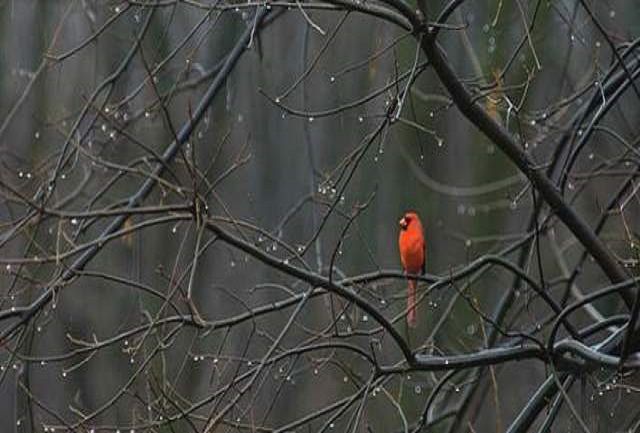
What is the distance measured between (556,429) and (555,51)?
1.87 metres

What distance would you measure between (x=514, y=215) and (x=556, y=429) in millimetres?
1389

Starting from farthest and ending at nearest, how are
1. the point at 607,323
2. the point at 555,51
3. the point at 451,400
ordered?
the point at 555,51
the point at 451,400
the point at 607,323

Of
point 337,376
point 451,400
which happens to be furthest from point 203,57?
point 451,400

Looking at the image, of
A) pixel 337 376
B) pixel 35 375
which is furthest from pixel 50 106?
pixel 337 376

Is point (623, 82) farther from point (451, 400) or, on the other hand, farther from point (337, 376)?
point (337, 376)

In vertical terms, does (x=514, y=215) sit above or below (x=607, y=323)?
above

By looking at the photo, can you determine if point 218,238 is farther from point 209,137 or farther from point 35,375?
point 35,375

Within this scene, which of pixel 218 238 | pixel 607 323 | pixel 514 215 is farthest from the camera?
pixel 514 215

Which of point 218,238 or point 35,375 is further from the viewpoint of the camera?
point 35,375

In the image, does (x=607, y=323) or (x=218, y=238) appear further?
(x=607, y=323)

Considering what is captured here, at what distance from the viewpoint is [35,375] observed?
8289 mm

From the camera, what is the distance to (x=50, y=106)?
26.1 feet

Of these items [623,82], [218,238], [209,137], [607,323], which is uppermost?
[209,137]

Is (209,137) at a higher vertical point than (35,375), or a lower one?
higher
